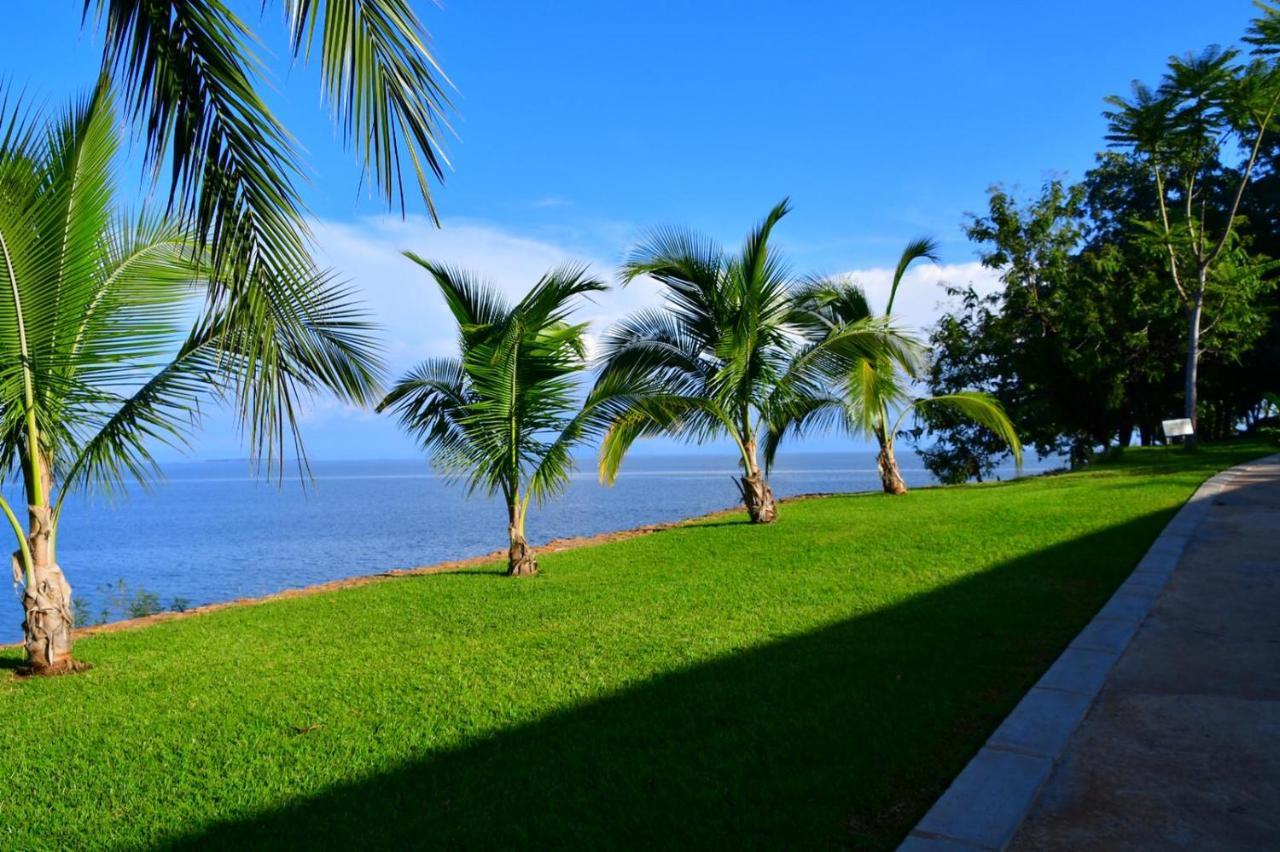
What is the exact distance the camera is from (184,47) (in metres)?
3.04

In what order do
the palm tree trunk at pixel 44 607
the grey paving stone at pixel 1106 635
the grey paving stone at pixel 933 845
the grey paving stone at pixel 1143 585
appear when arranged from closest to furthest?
the grey paving stone at pixel 933 845, the grey paving stone at pixel 1106 635, the grey paving stone at pixel 1143 585, the palm tree trunk at pixel 44 607

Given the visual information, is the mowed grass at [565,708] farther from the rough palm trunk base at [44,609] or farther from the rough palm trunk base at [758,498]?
the rough palm trunk base at [758,498]

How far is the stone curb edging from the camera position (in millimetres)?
2518

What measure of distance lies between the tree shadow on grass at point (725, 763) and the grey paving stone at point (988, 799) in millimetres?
124

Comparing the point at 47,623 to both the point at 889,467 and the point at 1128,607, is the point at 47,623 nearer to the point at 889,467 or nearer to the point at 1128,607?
the point at 1128,607

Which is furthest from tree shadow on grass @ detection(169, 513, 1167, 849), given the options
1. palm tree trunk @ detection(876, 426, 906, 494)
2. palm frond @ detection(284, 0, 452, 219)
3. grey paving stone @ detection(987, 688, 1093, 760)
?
palm tree trunk @ detection(876, 426, 906, 494)

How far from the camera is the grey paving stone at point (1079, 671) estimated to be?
12.4 feet

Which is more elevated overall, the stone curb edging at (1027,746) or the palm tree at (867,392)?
the palm tree at (867,392)

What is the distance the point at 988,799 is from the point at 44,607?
602cm

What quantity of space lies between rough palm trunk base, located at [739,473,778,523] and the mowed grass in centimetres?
347

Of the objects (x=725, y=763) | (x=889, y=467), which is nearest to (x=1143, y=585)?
(x=725, y=763)

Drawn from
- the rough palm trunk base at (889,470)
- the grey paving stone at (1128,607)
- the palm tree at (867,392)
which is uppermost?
the palm tree at (867,392)

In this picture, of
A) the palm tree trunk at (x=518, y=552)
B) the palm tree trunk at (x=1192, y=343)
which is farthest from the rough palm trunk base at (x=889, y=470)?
the palm tree trunk at (x=518, y=552)

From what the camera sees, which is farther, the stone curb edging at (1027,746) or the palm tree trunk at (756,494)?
the palm tree trunk at (756,494)
